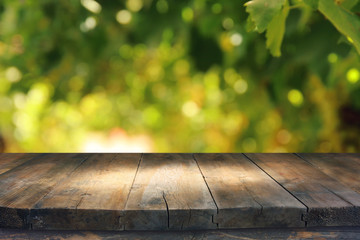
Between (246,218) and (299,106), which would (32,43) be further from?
(246,218)

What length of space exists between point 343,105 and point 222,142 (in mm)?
1022

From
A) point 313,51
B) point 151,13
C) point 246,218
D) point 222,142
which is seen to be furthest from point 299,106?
point 246,218

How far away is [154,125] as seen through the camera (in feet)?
12.1

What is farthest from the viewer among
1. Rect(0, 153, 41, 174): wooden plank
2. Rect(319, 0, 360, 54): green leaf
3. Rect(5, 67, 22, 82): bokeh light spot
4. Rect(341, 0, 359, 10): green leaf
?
Rect(5, 67, 22, 82): bokeh light spot

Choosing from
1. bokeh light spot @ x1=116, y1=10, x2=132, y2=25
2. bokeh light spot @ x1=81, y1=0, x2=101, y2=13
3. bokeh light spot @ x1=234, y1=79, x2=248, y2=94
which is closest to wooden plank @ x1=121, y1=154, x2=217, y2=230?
bokeh light spot @ x1=81, y1=0, x2=101, y2=13

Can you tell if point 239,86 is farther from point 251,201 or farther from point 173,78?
point 251,201

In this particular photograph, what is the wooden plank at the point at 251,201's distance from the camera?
1.00 meters

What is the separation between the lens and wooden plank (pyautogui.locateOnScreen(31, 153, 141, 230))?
982mm

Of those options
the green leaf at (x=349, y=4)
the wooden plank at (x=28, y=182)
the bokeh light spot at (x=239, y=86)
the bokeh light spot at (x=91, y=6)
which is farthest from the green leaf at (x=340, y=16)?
the bokeh light spot at (x=239, y=86)

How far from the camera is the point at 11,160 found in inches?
59.4

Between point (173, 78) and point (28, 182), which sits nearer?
point (28, 182)

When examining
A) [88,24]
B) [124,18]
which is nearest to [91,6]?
[88,24]

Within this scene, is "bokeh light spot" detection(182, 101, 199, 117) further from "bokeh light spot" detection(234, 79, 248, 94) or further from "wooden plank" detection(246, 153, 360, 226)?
"wooden plank" detection(246, 153, 360, 226)

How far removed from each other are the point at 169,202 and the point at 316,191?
36 cm
